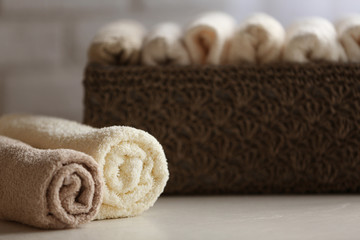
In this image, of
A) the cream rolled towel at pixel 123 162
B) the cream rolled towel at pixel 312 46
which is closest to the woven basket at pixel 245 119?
the cream rolled towel at pixel 312 46

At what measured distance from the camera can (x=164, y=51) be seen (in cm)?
92

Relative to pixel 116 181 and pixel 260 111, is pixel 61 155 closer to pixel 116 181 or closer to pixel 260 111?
pixel 116 181

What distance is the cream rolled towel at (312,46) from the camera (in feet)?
2.89

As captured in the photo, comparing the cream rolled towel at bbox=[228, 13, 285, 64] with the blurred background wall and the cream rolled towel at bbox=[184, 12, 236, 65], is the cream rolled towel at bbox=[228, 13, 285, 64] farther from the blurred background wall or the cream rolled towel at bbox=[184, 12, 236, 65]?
the blurred background wall

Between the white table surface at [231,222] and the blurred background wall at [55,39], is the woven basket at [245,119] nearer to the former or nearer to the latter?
the white table surface at [231,222]

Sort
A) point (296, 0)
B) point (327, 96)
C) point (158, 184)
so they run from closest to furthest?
1. point (158, 184)
2. point (327, 96)
3. point (296, 0)

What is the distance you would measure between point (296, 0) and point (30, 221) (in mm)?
808

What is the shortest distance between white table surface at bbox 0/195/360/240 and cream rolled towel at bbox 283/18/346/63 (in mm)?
224

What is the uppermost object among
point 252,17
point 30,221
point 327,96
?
point 252,17

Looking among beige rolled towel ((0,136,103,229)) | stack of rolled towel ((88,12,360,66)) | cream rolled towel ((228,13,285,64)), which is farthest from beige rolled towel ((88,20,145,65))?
beige rolled towel ((0,136,103,229))

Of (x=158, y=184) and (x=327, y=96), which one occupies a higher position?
(x=327, y=96)

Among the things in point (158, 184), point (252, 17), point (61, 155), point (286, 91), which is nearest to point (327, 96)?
point (286, 91)

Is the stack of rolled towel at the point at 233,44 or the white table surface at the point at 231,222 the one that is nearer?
the white table surface at the point at 231,222

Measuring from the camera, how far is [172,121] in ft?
2.97
